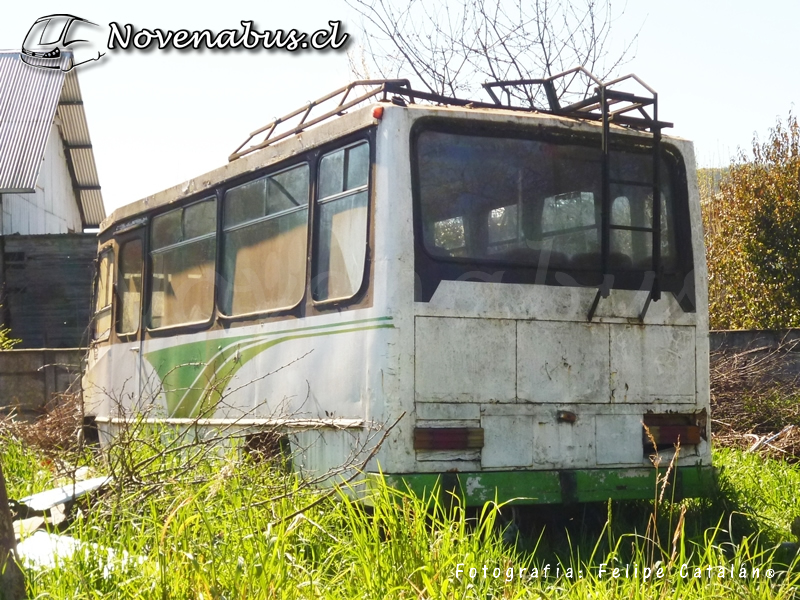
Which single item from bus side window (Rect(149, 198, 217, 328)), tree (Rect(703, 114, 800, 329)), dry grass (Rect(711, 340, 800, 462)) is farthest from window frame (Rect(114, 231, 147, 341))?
tree (Rect(703, 114, 800, 329))

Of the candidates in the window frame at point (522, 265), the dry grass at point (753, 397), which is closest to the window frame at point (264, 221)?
the window frame at point (522, 265)

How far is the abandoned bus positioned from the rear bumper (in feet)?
0.04

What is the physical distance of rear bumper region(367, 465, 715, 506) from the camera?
6062mm

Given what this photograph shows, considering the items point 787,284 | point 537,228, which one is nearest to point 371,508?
point 537,228

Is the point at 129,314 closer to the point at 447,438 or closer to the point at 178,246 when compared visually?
the point at 178,246

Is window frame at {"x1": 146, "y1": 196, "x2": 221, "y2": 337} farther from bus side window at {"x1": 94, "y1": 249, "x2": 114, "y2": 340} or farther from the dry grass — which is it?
the dry grass

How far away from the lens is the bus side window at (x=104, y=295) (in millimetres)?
10367

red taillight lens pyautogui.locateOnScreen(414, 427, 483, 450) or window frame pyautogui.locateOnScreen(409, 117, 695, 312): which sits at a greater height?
window frame pyautogui.locateOnScreen(409, 117, 695, 312)

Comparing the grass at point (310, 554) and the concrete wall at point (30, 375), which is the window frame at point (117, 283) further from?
the concrete wall at point (30, 375)

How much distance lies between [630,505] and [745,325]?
11109 mm

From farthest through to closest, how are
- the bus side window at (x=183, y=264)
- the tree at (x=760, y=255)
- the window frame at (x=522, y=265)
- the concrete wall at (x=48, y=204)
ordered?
the concrete wall at (x=48, y=204) < the tree at (x=760, y=255) < the bus side window at (x=183, y=264) < the window frame at (x=522, y=265)

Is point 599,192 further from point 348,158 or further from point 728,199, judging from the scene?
point 728,199

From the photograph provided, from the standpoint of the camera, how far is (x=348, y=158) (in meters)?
6.59

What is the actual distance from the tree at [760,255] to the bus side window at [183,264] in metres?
11.1
